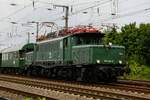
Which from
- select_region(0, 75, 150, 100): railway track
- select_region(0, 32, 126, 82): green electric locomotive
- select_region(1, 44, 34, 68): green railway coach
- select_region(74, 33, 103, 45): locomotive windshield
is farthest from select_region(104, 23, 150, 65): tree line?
select_region(0, 75, 150, 100): railway track

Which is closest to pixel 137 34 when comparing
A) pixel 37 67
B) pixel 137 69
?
pixel 137 69

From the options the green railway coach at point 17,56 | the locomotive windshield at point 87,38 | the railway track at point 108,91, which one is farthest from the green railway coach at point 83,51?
the green railway coach at point 17,56

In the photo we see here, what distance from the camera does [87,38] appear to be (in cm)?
2619

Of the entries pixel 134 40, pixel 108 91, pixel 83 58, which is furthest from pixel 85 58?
pixel 134 40

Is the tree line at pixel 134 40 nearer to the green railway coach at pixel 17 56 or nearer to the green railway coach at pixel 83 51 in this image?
the green railway coach at pixel 17 56

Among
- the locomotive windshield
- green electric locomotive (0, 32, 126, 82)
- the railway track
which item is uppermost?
the locomotive windshield

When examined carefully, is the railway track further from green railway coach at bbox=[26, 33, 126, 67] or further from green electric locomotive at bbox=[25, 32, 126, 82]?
green railway coach at bbox=[26, 33, 126, 67]

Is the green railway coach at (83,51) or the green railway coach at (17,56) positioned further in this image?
the green railway coach at (17,56)

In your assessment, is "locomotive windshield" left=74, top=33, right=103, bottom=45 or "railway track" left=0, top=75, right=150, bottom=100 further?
"locomotive windshield" left=74, top=33, right=103, bottom=45

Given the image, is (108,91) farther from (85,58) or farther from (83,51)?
(83,51)

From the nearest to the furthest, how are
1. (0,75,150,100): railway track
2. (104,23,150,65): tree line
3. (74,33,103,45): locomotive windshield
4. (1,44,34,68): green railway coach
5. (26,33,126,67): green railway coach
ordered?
(0,75,150,100): railway track
(26,33,126,67): green railway coach
(74,33,103,45): locomotive windshield
(1,44,34,68): green railway coach
(104,23,150,65): tree line

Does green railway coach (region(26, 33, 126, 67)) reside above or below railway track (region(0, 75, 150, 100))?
above

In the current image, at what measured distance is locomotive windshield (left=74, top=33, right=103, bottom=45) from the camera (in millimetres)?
26125

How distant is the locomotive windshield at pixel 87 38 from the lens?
2612cm
